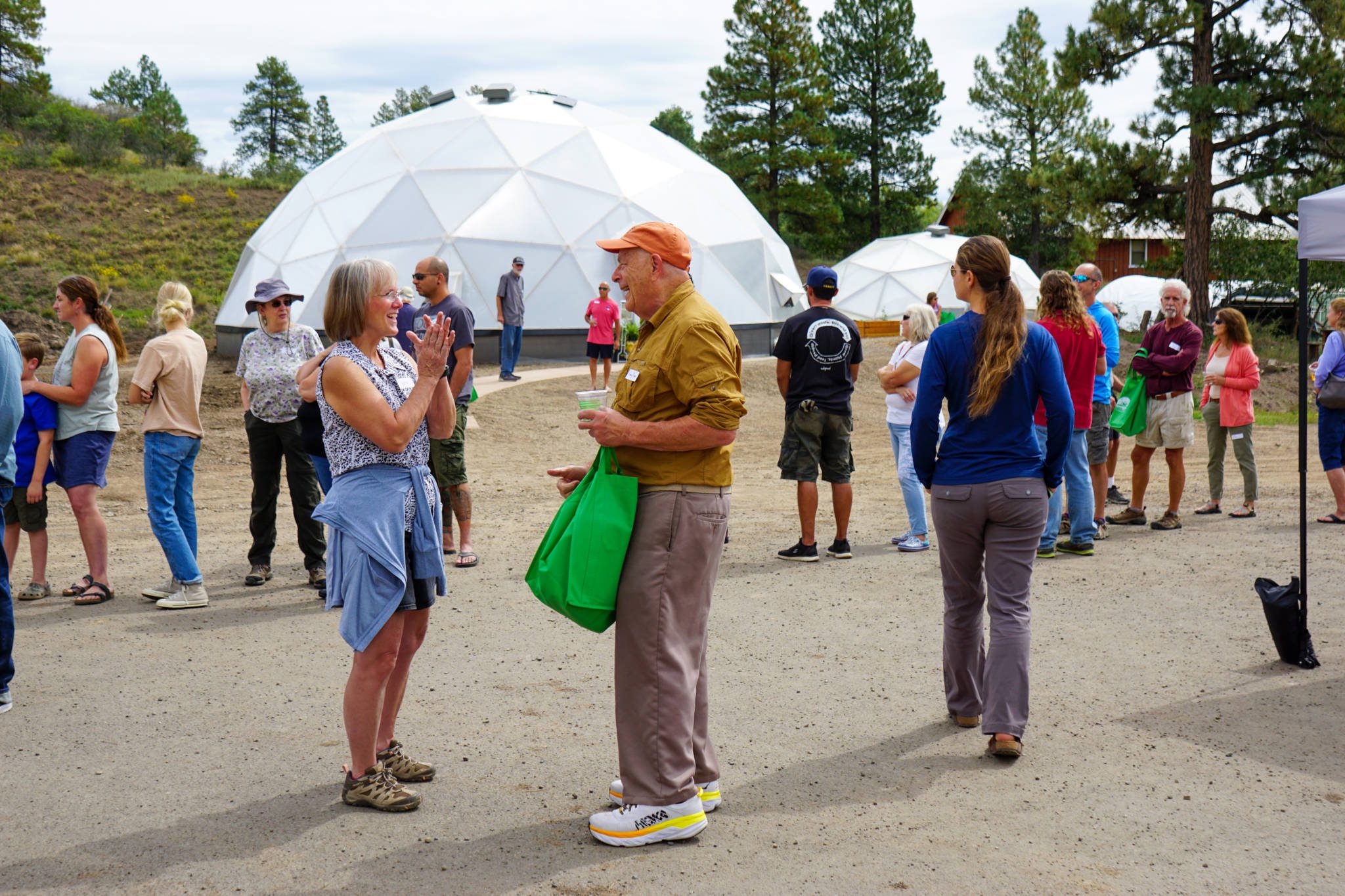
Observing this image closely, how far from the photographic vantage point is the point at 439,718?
453 centimetres

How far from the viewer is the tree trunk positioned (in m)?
22.0

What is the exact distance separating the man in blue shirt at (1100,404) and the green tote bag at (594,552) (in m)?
5.50

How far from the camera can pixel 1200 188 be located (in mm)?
22297

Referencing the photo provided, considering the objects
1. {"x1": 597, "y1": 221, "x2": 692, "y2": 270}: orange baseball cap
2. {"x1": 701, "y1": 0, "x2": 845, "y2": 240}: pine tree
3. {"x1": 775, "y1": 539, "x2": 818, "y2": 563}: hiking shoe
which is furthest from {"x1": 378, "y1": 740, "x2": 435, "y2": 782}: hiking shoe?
{"x1": 701, "y1": 0, "x2": 845, "y2": 240}: pine tree

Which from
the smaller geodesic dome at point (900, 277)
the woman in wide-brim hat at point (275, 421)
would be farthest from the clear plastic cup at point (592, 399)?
the smaller geodesic dome at point (900, 277)

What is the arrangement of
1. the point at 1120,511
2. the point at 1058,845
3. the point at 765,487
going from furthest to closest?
1. the point at 765,487
2. the point at 1120,511
3. the point at 1058,845

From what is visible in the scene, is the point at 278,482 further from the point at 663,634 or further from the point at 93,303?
the point at 663,634

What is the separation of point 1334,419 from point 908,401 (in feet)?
11.9

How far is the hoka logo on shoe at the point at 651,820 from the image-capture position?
3381 mm

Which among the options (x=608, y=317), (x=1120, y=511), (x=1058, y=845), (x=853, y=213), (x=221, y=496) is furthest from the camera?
(x=853, y=213)

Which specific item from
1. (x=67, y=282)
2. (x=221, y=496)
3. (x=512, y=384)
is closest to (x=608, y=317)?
(x=512, y=384)

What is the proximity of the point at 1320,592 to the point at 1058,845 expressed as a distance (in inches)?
161

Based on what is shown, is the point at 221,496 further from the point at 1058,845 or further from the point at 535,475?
the point at 1058,845

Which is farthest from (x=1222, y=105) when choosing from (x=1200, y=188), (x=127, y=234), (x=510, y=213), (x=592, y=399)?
(x=127, y=234)
